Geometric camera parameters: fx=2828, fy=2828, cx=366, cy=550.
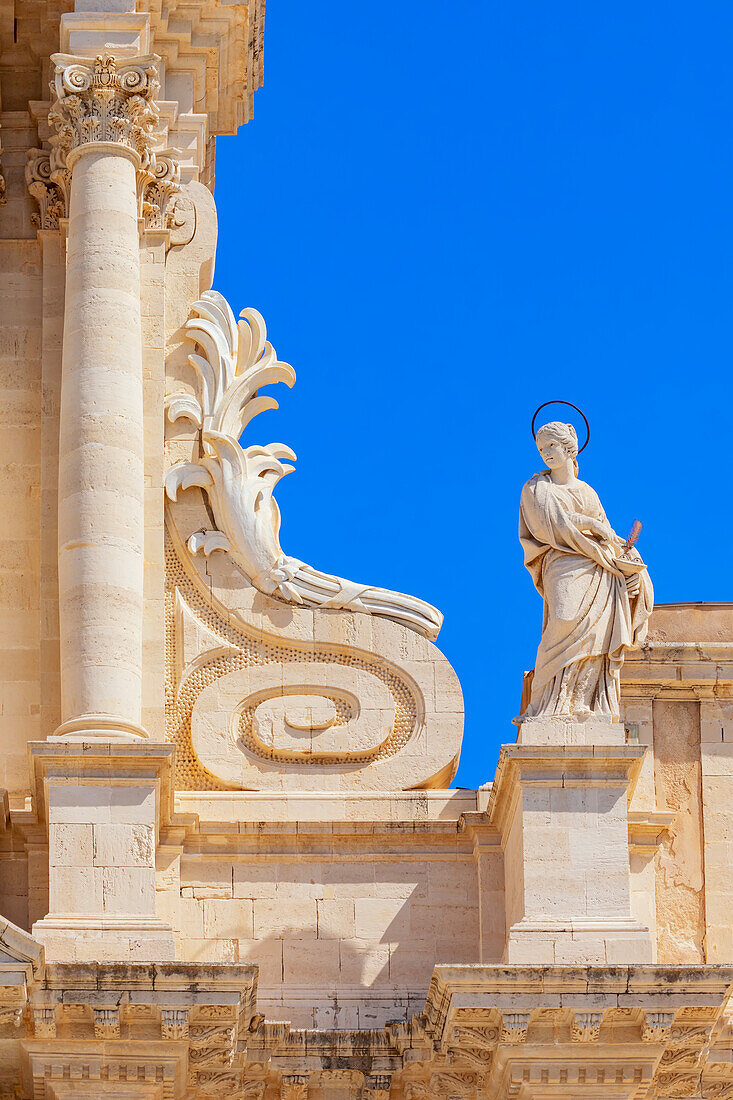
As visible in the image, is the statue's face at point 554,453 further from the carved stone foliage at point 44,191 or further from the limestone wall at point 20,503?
the carved stone foliage at point 44,191

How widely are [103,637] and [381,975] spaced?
2948mm

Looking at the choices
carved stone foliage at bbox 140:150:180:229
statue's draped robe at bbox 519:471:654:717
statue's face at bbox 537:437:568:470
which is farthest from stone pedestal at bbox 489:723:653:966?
carved stone foliage at bbox 140:150:180:229

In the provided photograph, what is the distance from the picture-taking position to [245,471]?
2045 cm

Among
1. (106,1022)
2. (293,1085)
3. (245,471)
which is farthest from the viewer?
(245,471)

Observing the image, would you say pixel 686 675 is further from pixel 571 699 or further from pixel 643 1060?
pixel 643 1060

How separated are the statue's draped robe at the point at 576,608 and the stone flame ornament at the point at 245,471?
55.4 inches

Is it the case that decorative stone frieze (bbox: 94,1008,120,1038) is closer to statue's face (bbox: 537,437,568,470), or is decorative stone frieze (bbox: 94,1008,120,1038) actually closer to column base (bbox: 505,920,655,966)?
column base (bbox: 505,920,655,966)

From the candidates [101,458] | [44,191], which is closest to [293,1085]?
[101,458]

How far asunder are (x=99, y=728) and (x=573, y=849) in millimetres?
3238

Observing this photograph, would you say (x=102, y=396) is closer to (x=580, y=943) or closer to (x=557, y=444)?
(x=557, y=444)

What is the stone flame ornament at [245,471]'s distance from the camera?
793 inches

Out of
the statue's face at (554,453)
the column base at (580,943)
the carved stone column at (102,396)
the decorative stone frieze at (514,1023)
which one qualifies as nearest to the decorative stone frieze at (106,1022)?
the carved stone column at (102,396)

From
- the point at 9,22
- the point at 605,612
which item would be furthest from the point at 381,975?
the point at 9,22

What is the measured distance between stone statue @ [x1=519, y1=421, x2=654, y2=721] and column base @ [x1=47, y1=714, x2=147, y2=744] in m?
2.63
